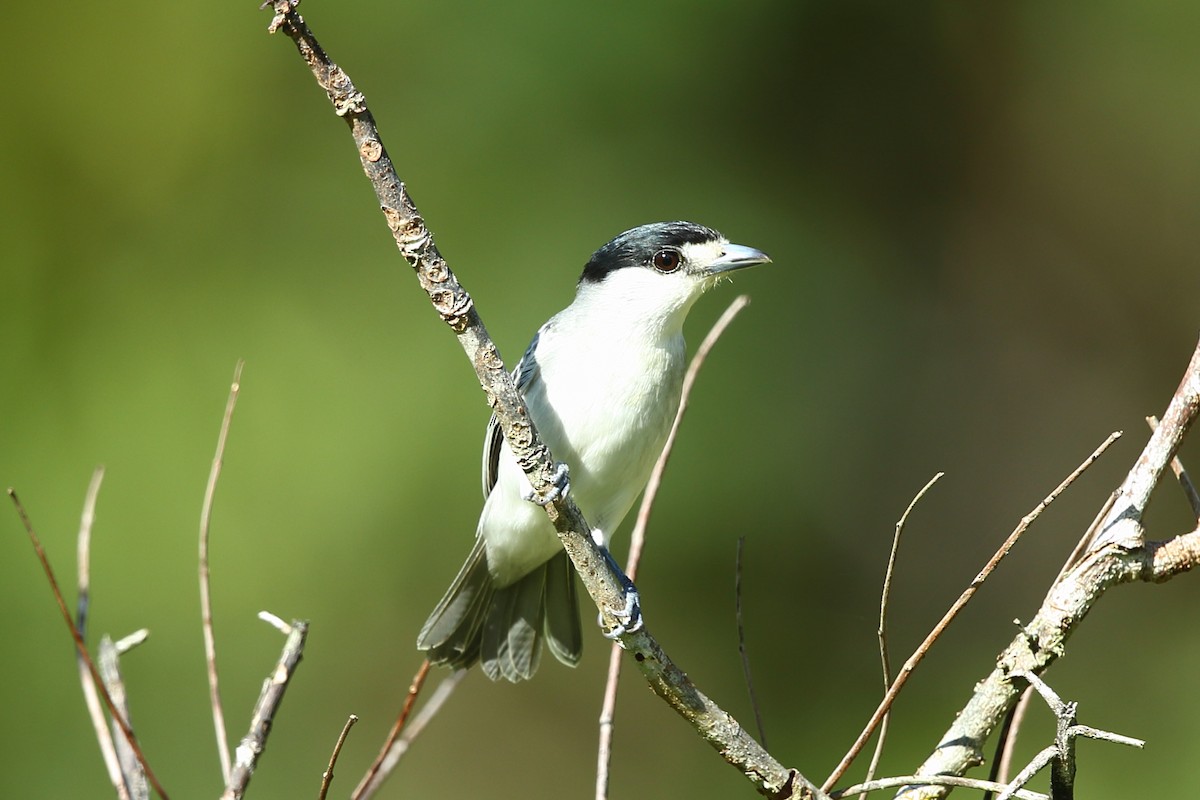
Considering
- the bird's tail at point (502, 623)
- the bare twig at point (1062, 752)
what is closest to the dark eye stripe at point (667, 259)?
the bird's tail at point (502, 623)

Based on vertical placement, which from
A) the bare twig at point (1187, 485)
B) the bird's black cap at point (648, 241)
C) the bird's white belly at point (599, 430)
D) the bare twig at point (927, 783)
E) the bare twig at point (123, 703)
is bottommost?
the bare twig at point (927, 783)

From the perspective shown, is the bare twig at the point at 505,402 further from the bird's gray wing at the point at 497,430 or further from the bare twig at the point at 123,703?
the bird's gray wing at the point at 497,430

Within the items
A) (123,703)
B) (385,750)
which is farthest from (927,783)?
(123,703)

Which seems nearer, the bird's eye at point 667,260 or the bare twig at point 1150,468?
the bare twig at point 1150,468

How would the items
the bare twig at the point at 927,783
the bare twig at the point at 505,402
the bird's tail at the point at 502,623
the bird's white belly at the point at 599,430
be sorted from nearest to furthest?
the bare twig at the point at 927,783 < the bare twig at the point at 505,402 < the bird's white belly at the point at 599,430 < the bird's tail at the point at 502,623

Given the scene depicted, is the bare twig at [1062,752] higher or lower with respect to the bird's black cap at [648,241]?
lower

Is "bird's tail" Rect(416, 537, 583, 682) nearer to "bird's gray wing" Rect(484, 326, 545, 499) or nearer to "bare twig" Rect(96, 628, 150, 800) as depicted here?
"bird's gray wing" Rect(484, 326, 545, 499)

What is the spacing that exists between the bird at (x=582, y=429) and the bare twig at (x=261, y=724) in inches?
45.1


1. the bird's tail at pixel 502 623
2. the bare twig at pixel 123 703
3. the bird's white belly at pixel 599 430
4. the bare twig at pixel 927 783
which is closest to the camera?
the bare twig at pixel 927 783

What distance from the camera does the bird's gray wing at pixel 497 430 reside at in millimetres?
3291

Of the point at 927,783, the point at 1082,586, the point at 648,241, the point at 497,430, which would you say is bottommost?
the point at 927,783

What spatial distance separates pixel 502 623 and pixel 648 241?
1197 millimetres

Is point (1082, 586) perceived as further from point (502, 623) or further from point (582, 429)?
point (502, 623)

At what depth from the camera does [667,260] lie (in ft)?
11.0
